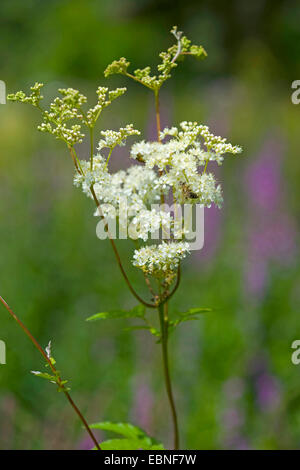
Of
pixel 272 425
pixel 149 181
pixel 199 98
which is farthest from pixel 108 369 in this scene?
pixel 199 98

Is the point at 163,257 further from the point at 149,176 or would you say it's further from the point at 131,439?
the point at 131,439

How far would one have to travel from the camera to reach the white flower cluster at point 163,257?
1.52m

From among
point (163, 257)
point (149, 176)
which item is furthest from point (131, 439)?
point (149, 176)

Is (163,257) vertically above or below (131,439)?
above

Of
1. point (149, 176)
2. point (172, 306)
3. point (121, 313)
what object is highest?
point (149, 176)

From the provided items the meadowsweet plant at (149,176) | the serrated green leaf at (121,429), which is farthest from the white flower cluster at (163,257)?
the serrated green leaf at (121,429)

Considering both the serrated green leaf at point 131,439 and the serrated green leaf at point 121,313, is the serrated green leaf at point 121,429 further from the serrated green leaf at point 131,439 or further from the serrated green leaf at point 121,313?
the serrated green leaf at point 121,313

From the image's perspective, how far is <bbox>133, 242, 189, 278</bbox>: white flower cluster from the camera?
152 centimetres

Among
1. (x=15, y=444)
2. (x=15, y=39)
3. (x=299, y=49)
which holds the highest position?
(x=15, y=39)

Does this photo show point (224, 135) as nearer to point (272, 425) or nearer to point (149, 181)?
A: point (272, 425)

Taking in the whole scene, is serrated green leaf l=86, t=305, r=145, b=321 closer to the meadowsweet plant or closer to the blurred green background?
the meadowsweet plant

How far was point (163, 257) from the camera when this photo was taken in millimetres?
1520

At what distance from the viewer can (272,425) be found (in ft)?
9.63
